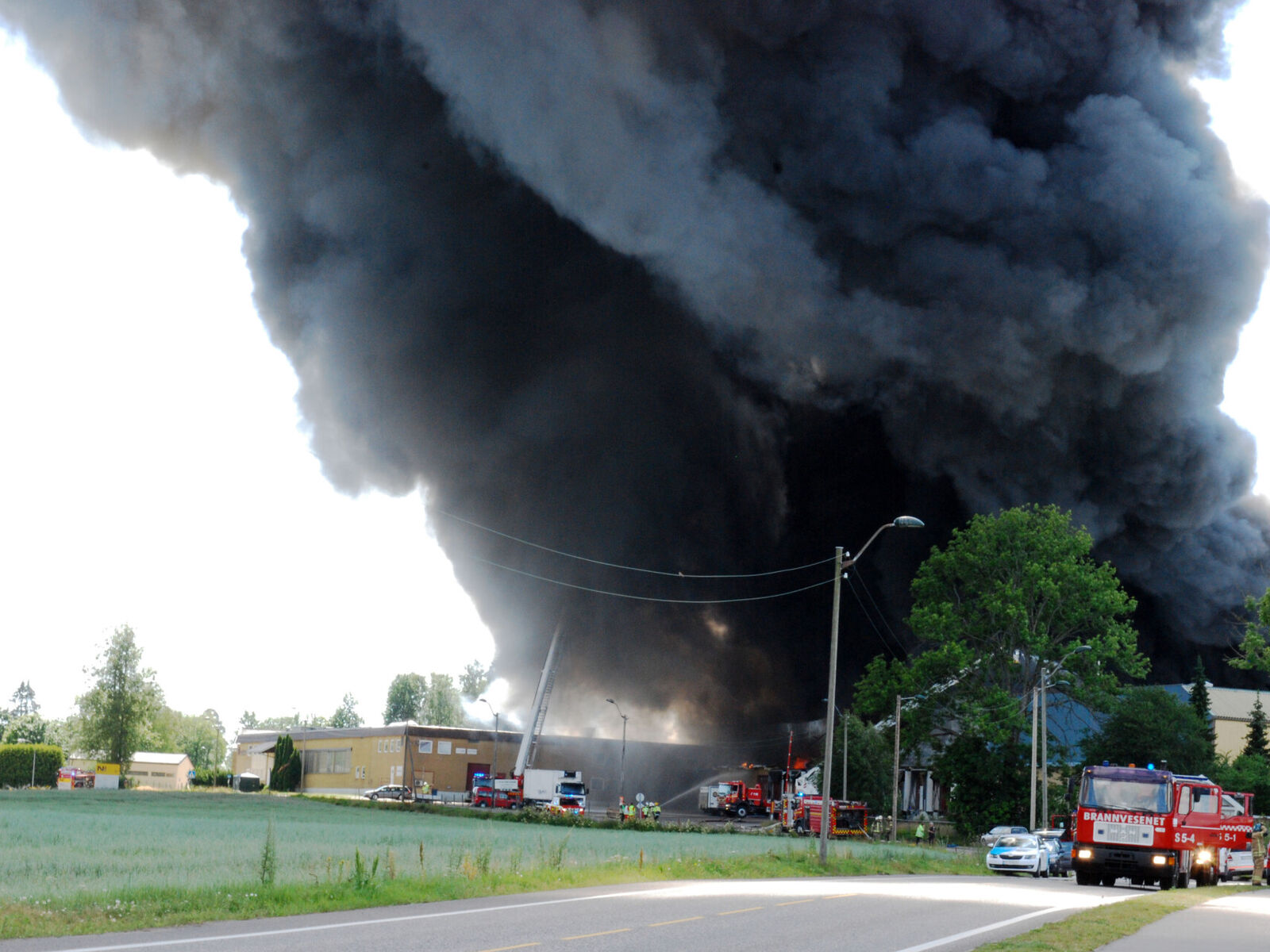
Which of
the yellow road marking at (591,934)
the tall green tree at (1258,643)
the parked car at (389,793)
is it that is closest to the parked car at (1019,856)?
the tall green tree at (1258,643)

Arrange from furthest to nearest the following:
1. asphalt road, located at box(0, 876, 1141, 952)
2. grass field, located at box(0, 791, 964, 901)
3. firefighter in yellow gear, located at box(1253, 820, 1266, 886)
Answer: firefighter in yellow gear, located at box(1253, 820, 1266, 886)
grass field, located at box(0, 791, 964, 901)
asphalt road, located at box(0, 876, 1141, 952)

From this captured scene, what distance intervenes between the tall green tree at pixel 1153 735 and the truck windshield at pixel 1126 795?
86.7ft

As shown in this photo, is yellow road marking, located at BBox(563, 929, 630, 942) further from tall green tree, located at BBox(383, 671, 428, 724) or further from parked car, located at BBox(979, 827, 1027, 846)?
tall green tree, located at BBox(383, 671, 428, 724)

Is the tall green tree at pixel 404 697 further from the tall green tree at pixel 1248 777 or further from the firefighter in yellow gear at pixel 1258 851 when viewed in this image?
the firefighter in yellow gear at pixel 1258 851

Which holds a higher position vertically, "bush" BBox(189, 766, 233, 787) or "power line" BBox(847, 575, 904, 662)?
"power line" BBox(847, 575, 904, 662)

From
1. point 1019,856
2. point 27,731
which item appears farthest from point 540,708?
point 27,731

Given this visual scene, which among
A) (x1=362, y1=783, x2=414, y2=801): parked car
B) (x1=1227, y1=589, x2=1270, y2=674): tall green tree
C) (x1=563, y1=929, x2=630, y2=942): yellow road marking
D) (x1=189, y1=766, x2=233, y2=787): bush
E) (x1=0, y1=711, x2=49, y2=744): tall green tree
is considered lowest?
(x1=189, y1=766, x2=233, y2=787): bush

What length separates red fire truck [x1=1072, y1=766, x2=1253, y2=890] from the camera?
2711 cm

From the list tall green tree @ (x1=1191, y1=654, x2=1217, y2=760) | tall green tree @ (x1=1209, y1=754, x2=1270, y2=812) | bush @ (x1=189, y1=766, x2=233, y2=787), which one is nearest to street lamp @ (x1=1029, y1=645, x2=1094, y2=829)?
tall green tree @ (x1=1209, y1=754, x2=1270, y2=812)

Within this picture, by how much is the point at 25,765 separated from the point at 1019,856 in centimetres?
8082

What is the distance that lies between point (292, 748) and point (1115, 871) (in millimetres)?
83439

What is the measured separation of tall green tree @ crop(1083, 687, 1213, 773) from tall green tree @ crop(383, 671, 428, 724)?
5055 inches

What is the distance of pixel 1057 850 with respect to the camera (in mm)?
35062

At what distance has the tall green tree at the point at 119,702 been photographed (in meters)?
100
